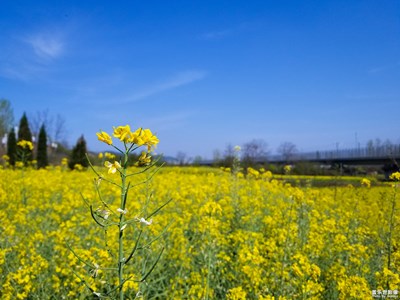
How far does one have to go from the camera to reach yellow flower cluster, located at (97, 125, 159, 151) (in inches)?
52.4

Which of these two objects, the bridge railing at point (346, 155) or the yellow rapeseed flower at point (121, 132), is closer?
the yellow rapeseed flower at point (121, 132)

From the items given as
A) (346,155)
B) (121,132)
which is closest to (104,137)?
(121,132)

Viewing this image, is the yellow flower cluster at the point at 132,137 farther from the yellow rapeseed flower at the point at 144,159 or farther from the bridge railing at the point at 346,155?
the bridge railing at the point at 346,155

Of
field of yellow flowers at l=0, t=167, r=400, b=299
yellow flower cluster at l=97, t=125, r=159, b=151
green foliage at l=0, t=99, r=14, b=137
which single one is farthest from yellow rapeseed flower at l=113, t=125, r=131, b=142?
green foliage at l=0, t=99, r=14, b=137

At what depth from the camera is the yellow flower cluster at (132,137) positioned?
1331mm

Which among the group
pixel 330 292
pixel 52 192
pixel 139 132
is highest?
pixel 139 132

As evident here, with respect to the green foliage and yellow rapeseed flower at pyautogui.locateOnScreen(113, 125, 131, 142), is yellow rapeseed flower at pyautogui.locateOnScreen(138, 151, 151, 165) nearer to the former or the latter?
yellow rapeseed flower at pyautogui.locateOnScreen(113, 125, 131, 142)

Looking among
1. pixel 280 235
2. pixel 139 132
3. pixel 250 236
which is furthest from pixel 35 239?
pixel 139 132

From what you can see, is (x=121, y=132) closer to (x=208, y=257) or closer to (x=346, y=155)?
(x=208, y=257)

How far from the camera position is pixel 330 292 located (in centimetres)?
325

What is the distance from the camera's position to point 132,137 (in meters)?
1.35

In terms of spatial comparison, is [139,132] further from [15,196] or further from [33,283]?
[15,196]

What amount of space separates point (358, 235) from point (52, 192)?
5976mm

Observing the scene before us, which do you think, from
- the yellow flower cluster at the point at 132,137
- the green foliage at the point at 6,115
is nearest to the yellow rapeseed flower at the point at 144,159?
the yellow flower cluster at the point at 132,137
